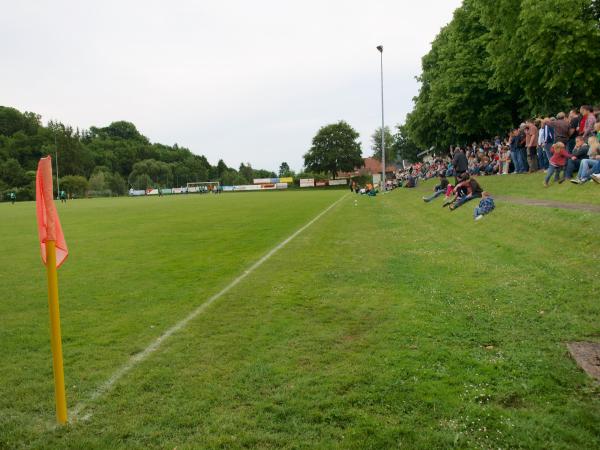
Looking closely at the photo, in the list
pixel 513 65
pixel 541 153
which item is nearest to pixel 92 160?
pixel 513 65

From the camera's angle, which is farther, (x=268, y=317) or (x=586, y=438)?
(x=268, y=317)

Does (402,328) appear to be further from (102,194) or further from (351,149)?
(351,149)

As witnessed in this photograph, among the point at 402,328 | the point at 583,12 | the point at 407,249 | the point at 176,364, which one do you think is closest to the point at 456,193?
the point at 407,249

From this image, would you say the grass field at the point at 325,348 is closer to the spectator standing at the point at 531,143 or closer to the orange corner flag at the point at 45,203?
the orange corner flag at the point at 45,203

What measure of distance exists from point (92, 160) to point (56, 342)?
14181 centimetres

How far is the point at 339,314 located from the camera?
6.36 metres

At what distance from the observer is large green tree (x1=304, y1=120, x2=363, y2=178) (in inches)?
4478

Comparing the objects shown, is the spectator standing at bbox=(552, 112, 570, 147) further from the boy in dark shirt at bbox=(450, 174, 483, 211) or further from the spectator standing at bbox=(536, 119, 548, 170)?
the boy in dark shirt at bbox=(450, 174, 483, 211)

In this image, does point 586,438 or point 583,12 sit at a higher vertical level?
point 583,12

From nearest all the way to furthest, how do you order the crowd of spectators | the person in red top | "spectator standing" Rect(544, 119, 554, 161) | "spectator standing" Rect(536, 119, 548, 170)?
the crowd of spectators < the person in red top < "spectator standing" Rect(544, 119, 554, 161) < "spectator standing" Rect(536, 119, 548, 170)

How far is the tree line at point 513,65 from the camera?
2094 centimetres

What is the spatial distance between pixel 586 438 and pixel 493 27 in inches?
1079

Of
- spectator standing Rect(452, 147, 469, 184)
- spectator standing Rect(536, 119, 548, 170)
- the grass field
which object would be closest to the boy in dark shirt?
spectator standing Rect(452, 147, 469, 184)

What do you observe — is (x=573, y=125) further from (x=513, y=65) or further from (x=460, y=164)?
(x=513, y=65)
